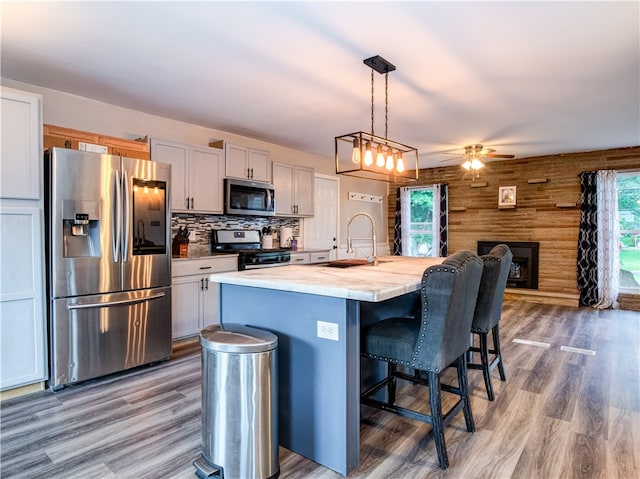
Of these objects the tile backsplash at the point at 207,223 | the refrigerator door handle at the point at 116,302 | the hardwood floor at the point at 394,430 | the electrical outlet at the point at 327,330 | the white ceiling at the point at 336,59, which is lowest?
the hardwood floor at the point at 394,430

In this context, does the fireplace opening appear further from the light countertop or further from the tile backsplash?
the light countertop

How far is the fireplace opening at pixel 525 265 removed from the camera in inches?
251

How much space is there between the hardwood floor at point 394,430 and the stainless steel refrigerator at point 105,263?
0.24 m

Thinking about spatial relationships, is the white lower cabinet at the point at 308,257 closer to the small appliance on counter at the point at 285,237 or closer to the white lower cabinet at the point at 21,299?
the small appliance on counter at the point at 285,237

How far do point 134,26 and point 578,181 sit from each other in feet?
21.0

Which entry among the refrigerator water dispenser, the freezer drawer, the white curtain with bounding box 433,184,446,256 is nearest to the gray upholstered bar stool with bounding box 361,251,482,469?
the freezer drawer

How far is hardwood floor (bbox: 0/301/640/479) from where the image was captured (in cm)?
191

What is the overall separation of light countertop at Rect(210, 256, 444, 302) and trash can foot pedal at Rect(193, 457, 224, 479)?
0.88 meters

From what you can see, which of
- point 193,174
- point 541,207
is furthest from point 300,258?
point 541,207

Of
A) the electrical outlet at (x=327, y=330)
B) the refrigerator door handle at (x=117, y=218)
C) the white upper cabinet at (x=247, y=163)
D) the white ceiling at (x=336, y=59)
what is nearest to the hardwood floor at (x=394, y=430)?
the electrical outlet at (x=327, y=330)

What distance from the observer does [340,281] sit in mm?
1985

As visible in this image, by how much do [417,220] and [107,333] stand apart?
612cm

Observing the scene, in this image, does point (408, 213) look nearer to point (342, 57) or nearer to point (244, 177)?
point (244, 177)

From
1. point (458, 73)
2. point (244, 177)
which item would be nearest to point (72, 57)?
point (244, 177)
